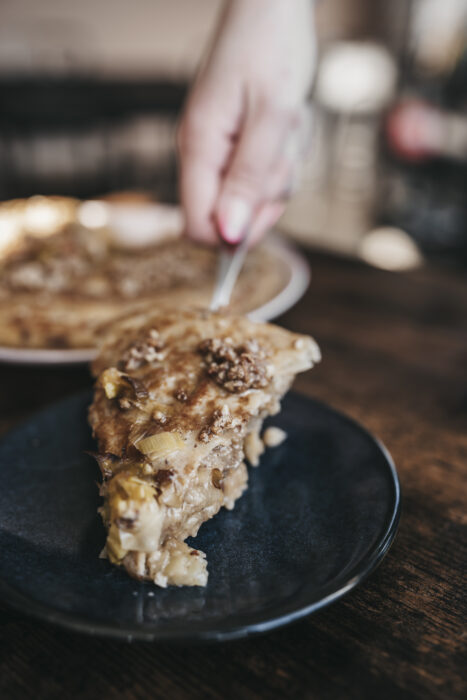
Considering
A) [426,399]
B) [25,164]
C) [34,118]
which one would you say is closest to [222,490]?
[426,399]

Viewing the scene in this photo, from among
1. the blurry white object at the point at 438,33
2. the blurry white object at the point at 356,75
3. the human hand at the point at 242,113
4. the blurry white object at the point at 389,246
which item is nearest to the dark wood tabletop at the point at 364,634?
the human hand at the point at 242,113

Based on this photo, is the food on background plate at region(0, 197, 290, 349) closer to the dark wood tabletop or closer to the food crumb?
the dark wood tabletop

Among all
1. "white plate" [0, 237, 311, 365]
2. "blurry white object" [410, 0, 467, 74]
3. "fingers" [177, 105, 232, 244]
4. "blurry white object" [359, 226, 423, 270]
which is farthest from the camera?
"blurry white object" [410, 0, 467, 74]

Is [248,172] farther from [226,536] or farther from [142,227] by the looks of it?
[226,536]

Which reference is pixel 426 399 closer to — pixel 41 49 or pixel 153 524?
pixel 153 524

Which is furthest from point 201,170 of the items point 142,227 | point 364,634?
point 364,634

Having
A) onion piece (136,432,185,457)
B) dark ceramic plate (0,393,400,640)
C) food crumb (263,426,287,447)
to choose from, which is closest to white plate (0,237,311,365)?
dark ceramic plate (0,393,400,640)

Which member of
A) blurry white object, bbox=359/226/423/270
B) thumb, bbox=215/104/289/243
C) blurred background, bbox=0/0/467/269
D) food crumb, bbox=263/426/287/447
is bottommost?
blurry white object, bbox=359/226/423/270
